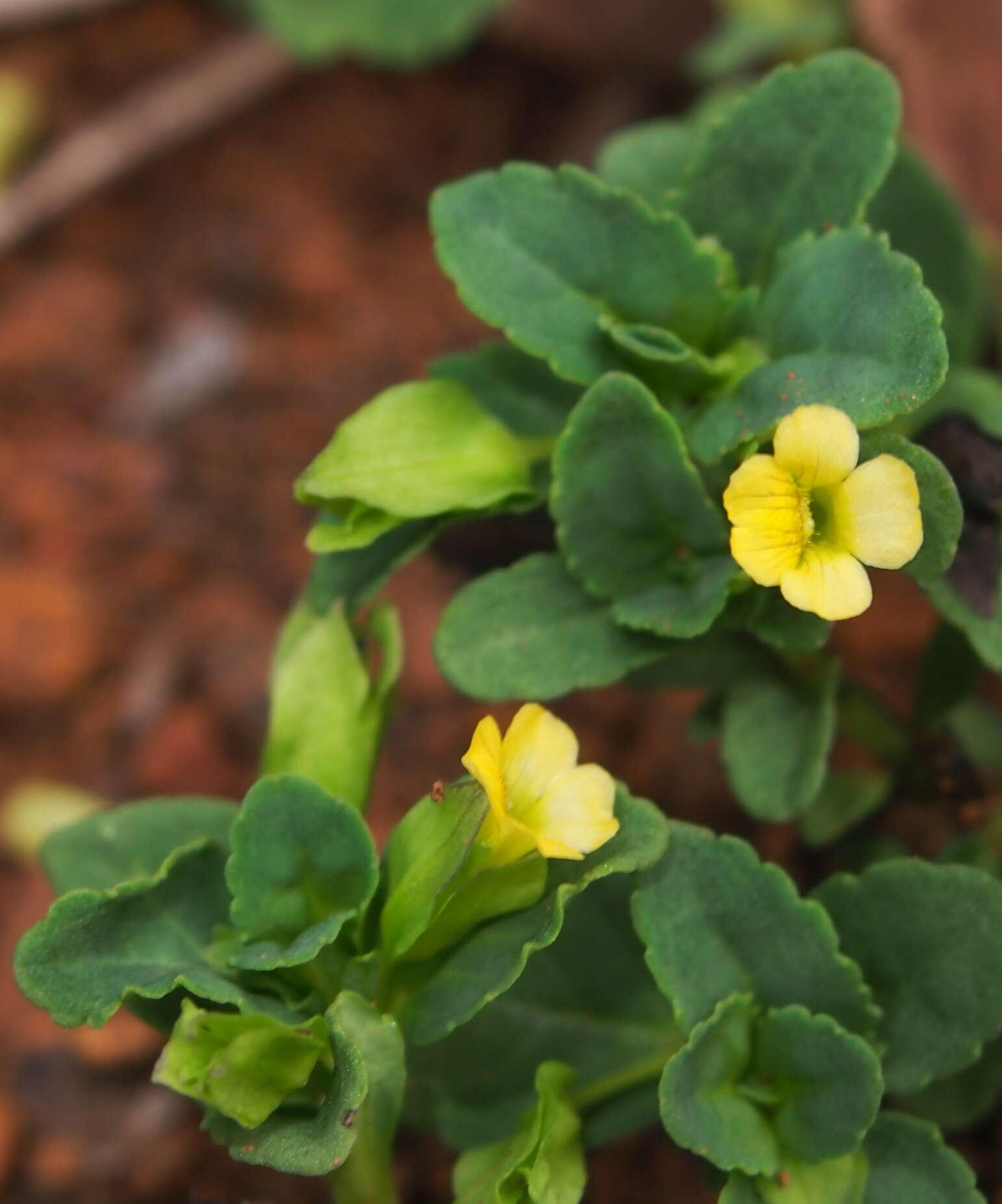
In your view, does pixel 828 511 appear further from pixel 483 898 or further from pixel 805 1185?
pixel 805 1185

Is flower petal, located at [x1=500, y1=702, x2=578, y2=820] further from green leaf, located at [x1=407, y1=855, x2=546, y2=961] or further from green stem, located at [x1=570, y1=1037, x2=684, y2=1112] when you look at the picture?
green stem, located at [x1=570, y1=1037, x2=684, y2=1112]

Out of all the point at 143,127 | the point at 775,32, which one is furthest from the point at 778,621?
the point at 143,127

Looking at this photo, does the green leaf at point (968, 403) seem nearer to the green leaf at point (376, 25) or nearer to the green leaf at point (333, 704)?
the green leaf at point (333, 704)

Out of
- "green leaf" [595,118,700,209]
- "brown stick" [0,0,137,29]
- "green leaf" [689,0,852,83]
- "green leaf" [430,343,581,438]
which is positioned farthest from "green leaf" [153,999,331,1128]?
"brown stick" [0,0,137,29]

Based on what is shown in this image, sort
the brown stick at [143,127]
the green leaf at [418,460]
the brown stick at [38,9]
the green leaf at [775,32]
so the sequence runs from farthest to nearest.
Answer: the brown stick at [38,9] → the brown stick at [143,127] → the green leaf at [775,32] → the green leaf at [418,460]

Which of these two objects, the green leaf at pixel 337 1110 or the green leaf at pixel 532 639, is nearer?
the green leaf at pixel 337 1110

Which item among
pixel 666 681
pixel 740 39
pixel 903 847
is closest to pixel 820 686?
pixel 666 681

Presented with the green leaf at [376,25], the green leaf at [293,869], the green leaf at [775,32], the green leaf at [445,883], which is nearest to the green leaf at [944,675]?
the green leaf at [445,883]
